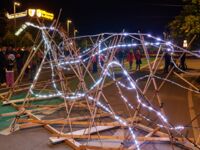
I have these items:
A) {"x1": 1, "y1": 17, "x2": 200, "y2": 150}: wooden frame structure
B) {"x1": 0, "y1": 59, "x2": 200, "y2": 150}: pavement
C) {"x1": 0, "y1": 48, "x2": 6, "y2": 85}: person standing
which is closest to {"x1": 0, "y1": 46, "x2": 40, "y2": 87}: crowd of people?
{"x1": 0, "y1": 48, "x2": 6, "y2": 85}: person standing

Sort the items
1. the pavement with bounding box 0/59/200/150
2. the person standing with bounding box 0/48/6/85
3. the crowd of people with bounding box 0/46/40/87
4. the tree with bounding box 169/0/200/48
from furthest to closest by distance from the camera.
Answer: the person standing with bounding box 0/48/6/85 < the crowd of people with bounding box 0/46/40/87 < the tree with bounding box 169/0/200/48 < the pavement with bounding box 0/59/200/150

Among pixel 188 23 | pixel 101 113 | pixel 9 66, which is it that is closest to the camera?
pixel 101 113

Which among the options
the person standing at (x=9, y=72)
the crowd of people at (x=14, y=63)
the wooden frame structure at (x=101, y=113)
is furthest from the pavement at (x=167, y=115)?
the person standing at (x=9, y=72)

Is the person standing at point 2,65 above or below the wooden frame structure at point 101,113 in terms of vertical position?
below

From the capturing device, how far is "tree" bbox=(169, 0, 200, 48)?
47.3 feet

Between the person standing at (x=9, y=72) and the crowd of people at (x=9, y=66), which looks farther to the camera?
the crowd of people at (x=9, y=66)

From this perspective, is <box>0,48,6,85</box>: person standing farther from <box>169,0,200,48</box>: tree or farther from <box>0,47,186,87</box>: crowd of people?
<box>169,0,200,48</box>: tree

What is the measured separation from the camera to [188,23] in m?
14.5

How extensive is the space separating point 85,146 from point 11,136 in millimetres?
1944

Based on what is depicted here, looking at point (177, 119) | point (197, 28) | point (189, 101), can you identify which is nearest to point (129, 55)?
point (197, 28)

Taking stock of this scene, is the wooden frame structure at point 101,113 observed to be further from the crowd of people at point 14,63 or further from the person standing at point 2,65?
the person standing at point 2,65

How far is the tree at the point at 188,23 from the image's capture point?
14.4 meters

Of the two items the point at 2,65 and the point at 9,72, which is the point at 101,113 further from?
the point at 2,65

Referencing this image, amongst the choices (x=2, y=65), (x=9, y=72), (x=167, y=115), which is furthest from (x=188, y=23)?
(x=2, y=65)
